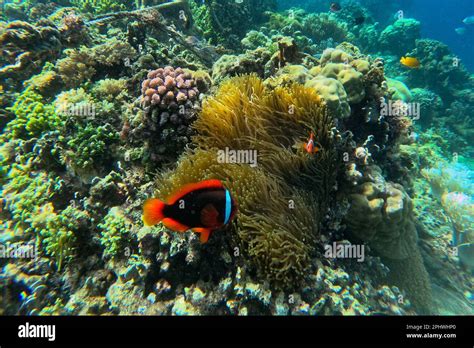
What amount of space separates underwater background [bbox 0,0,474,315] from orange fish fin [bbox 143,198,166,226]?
52 millimetres

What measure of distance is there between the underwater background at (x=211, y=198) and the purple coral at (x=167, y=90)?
2 centimetres

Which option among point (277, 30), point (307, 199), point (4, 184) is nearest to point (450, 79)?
point (277, 30)

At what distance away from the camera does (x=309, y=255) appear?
3.01 metres

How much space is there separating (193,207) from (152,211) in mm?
315

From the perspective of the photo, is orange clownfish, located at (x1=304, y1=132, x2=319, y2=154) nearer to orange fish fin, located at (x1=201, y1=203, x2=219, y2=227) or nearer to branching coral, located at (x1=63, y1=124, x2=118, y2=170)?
orange fish fin, located at (x1=201, y1=203, x2=219, y2=227)

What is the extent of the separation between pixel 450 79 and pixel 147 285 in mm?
17749

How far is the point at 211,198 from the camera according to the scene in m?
2.12

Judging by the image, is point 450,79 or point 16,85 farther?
point 450,79

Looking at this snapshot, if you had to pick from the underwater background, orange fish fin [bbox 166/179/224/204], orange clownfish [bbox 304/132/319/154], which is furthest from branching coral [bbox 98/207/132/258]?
orange clownfish [bbox 304/132/319/154]

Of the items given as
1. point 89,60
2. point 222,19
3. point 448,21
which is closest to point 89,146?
point 89,60

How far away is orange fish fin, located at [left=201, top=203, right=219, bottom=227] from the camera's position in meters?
2.11

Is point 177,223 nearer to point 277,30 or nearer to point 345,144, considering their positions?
point 345,144

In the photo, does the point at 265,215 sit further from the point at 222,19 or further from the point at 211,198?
the point at 222,19
